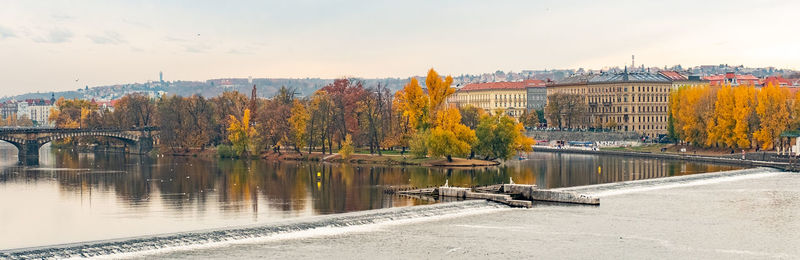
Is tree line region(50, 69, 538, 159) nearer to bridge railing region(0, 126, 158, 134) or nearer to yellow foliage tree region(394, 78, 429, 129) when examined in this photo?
yellow foliage tree region(394, 78, 429, 129)

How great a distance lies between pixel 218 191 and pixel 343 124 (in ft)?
155

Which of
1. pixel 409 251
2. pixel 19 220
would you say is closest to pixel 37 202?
pixel 19 220

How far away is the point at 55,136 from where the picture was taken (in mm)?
147250

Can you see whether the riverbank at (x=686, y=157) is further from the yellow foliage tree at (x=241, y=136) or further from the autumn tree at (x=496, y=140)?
the yellow foliage tree at (x=241, y=136)

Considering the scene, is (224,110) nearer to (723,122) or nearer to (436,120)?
(436,120)

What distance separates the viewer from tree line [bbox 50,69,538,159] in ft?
374

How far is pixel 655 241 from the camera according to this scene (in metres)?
52.0

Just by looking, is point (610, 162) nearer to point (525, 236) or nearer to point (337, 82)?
point (337, 82)

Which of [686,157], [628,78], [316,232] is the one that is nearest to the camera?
[316,232]

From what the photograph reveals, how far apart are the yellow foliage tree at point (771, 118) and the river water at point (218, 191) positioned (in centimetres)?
1173

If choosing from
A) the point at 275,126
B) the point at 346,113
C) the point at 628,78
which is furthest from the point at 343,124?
the point at 628,78

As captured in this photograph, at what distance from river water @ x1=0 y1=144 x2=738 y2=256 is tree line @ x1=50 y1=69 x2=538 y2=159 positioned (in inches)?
190

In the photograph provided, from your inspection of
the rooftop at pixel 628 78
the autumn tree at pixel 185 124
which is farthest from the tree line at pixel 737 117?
the autumn tree at pixel 185 124

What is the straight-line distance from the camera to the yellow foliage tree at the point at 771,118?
119438 millimetres
